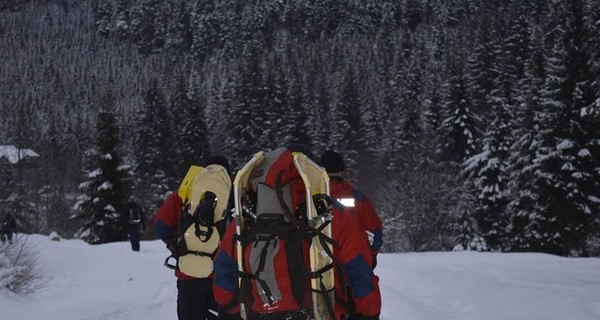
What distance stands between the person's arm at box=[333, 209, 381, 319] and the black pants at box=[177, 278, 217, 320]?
2.21m

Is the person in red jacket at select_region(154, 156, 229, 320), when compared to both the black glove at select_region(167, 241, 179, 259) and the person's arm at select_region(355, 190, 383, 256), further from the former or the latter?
the person's arm at select_region(355, 190, 383, 256)

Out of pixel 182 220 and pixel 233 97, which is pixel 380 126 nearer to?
pixel 233 97

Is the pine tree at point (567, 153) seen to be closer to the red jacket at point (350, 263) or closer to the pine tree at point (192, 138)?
the red jacket at point (350, 263)

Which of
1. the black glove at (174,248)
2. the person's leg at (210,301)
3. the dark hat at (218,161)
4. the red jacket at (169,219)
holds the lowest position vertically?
the person's leg at (210,301)

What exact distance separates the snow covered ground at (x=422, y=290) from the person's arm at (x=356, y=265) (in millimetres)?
5125

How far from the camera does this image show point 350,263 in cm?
320

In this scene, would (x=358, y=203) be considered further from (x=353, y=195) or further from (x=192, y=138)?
(x=192, y=138)

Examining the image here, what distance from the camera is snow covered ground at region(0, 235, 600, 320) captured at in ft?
26.3

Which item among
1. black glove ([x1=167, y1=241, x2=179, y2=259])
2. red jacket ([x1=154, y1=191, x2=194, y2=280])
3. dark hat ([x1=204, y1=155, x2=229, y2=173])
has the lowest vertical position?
black glove ([x1=167, y1=241, x2=179, y2=259])

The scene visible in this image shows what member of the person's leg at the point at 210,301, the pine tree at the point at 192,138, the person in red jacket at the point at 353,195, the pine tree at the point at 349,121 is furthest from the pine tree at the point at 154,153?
the person in red jacket at the point at 353,195

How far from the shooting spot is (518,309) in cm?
791

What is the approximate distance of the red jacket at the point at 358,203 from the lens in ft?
16.4

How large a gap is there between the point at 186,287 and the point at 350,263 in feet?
7.86

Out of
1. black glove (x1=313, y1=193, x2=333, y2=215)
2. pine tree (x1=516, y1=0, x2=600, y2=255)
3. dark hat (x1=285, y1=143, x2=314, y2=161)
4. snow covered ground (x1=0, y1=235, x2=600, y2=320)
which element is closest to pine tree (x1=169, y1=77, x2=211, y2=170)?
pine tree (x1=516, y1=0, x2=600, y2=255)
